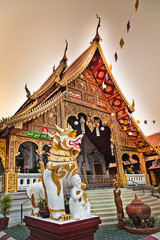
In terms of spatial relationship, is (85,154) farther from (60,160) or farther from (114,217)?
(60,160)

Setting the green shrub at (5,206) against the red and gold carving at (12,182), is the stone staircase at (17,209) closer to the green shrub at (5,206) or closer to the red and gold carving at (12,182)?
the red and gold carving at (12,182)

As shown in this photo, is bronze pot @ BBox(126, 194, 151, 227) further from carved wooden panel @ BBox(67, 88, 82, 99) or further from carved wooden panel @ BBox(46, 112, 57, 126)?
carved wooden panel @ BBox(67, 88, 82, 99)

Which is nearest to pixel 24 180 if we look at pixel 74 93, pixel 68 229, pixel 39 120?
pixel 39 120

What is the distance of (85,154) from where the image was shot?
35.6 ft

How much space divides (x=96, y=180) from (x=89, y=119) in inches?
127

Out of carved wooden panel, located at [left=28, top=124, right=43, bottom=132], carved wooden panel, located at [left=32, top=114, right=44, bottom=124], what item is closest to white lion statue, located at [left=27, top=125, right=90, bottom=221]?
carved wooden panel, located at [left=28, top=124, right=43, bottom=132]

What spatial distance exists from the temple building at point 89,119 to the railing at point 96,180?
5 cm

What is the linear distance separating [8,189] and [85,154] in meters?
6.30

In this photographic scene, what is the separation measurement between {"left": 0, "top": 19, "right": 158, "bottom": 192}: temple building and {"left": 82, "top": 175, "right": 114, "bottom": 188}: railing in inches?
2.0

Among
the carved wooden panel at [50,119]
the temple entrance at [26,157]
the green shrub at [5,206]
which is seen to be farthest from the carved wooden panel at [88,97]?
the green shrub at [5,206]

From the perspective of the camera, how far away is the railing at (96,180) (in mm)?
8422

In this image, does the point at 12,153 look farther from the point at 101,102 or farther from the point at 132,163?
the point at 132,163

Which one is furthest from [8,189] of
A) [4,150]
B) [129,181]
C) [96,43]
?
[96,43]

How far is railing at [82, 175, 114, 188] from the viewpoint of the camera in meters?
8.42
